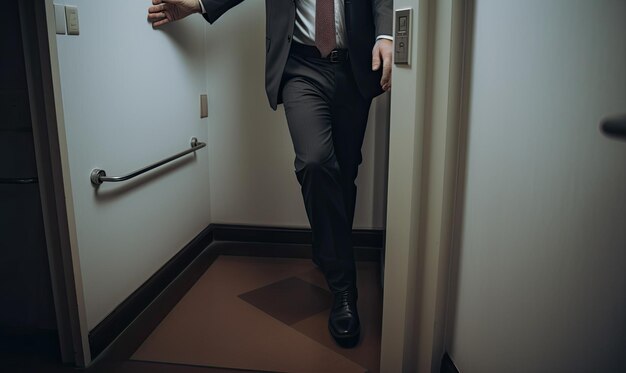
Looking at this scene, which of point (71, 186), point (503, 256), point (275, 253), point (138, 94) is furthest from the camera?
point (275, 253)

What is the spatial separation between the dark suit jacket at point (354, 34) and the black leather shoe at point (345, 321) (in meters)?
0.64

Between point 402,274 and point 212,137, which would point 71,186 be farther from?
point 212,137

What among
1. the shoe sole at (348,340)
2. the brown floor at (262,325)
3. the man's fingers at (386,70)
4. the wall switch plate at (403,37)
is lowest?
the brown floor at (262,325)

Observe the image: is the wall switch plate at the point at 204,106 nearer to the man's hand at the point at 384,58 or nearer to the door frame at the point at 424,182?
the man's hand at the point at 384,58

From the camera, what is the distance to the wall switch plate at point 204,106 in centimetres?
212

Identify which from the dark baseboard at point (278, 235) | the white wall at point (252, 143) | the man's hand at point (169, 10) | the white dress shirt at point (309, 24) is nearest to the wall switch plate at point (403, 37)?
the white dress shirt at point (309, 24)

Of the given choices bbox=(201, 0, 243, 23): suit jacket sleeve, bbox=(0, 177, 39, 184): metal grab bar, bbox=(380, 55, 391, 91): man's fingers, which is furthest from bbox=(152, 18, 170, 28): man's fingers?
bbox=(380, 55, 391, 91): man's fingers

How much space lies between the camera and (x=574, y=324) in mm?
693

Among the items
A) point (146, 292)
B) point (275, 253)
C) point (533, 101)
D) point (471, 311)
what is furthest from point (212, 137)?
point (533, 101)

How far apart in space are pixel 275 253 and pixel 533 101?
1550 millimetres

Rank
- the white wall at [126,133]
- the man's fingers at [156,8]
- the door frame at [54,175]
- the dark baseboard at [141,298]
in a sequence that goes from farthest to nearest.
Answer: the man's fingers at [156,8] < the dark baseboard at [141,298] < the white wall at [126,133] < the door frame at [54,175]

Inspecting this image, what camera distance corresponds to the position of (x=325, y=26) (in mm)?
1474

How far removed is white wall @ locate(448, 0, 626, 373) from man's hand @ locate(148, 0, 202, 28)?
1.05 metres

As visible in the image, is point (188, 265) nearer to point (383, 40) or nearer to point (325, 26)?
point (325, 26)
